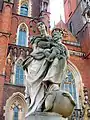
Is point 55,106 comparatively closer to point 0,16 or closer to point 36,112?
point 36,112

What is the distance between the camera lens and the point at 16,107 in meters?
13.4

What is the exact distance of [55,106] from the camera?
3.47 m

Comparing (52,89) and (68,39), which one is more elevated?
(68,39)

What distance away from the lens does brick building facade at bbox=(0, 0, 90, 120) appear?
13367 mm

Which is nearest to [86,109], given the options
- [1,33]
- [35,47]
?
[1,33]

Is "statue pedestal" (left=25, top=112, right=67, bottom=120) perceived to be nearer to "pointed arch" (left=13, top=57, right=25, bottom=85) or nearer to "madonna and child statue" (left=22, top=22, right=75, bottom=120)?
"madonna and child statue" (left=22, top=22, right=75, bottom=120)

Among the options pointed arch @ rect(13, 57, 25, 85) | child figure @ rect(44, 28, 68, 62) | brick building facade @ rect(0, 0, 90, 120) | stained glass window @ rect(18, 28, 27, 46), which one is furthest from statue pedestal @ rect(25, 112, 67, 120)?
stained glass window @ rect(18, 28, 27, 46)

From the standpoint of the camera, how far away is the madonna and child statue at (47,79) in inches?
138

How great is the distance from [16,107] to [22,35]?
6.46m

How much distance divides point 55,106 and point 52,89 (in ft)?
1.17

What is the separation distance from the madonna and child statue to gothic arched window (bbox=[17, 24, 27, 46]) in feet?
42.2

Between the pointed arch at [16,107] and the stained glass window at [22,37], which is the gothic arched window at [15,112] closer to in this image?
the pointed arch at [16,107]

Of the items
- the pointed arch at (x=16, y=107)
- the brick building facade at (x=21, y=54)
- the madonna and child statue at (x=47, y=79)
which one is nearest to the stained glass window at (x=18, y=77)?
the brick building facade at (x=21, y=54)

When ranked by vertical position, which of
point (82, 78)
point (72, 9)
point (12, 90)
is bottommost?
point (12, 90)
